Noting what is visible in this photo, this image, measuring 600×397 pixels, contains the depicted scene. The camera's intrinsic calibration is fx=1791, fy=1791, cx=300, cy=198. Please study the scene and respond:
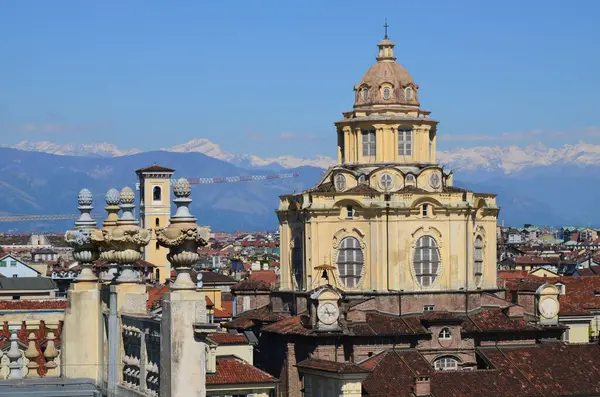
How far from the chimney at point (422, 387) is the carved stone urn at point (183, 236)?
47.5 m

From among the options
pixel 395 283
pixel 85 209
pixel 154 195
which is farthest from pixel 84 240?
pixel 154 195

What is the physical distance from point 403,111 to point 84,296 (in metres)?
56.8

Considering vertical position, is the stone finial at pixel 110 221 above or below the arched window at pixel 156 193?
below

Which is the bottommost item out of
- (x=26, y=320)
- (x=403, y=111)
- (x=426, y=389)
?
(x=426, y=389)

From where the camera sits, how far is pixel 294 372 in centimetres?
7031

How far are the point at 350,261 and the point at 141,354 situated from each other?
56.1 metres

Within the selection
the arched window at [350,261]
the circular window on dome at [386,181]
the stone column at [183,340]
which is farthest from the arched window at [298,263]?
the stone column at [183,340]

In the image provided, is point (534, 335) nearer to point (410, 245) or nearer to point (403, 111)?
point (410, 245)

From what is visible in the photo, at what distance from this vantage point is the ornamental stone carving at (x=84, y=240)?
2094 cm

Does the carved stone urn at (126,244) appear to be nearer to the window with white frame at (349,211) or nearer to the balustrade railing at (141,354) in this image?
the balustrade railing at (141,354)

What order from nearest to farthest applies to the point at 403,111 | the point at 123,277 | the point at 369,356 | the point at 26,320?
the point at 123,277
the point at 26,320
the point at 369,356
the point at 403,111

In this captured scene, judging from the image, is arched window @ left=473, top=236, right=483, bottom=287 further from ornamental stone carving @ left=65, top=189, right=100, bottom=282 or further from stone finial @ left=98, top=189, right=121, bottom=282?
ornamental stone carving @ left=65, top=189, right=100, bottom=282

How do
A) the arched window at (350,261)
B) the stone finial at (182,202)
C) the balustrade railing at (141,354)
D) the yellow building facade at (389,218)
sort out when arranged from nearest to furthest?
the stone finial at (182,202)
the balustrade railing at (141,354)
the yellow building facade at (389,218)
the arched window at (350,261)

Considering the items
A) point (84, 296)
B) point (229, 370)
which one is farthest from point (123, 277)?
point (229, 370)
